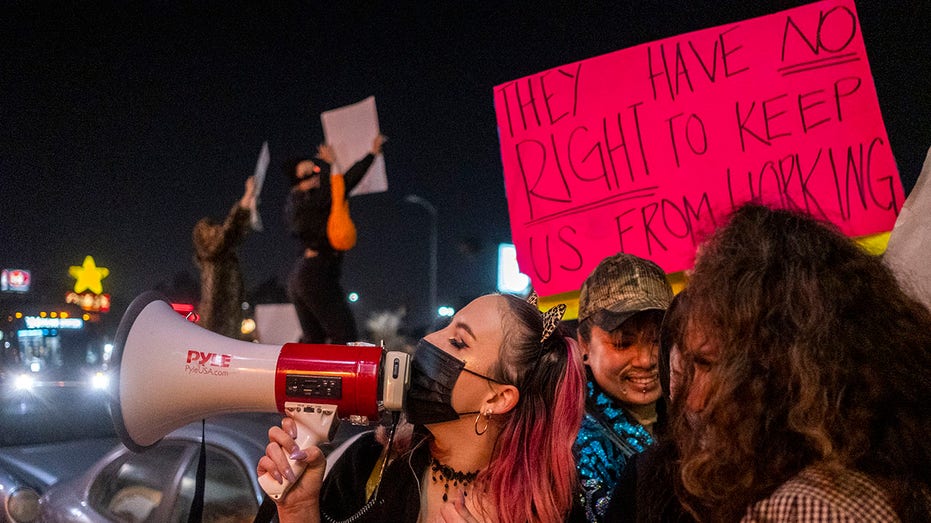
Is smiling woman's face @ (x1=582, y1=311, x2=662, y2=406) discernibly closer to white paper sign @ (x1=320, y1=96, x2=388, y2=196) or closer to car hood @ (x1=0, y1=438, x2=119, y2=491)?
white paper sign @ (x1=320, y1=96, x2=388, y2=196)

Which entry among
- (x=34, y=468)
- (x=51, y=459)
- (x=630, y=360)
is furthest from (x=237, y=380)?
(x=51, y=459)

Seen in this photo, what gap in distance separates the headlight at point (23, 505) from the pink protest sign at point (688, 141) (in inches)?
123

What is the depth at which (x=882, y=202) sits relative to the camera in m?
2.65

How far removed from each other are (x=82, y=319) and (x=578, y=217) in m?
20.3

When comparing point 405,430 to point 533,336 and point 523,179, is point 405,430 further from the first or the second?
point 523,179

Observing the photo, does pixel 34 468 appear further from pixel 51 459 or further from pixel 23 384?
pixel 23 384

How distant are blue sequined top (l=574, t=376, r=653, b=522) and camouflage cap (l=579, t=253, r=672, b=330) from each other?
267mm

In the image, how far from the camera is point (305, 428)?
5.68 feet

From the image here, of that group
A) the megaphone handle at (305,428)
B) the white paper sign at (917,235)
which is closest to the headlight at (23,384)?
the megaphone handle at (305,428)

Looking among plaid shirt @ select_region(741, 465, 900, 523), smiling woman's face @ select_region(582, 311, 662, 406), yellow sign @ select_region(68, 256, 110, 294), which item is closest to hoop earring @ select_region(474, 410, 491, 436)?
smiling woman's face @ select_region(582, 311, 662, 406)

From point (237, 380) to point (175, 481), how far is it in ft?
6.17

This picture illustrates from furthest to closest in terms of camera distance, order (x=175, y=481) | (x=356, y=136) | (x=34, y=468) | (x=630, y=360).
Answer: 1. (x=34, y=468)
2. (x=356, y=136)
3. (x=175, y=481)
4. (x=630, y=360)

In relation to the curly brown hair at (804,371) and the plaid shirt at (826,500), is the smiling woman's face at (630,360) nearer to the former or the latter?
the curly brown hair at (804,371)

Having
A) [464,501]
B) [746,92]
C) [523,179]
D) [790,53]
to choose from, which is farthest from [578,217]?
[464,501]
